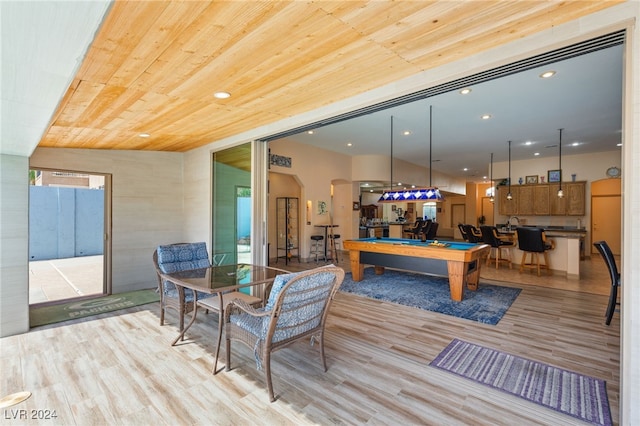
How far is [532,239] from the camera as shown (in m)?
6.54

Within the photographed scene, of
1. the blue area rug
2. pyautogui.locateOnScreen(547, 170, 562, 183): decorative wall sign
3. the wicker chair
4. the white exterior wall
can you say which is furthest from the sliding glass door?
pyautogui.locateOnScreen(547, 170, 562, 183): decorative wall sign

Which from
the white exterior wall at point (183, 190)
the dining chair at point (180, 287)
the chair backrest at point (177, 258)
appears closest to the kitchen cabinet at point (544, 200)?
the white exterior wall at point (183, 190)

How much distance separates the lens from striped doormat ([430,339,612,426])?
2.17 m

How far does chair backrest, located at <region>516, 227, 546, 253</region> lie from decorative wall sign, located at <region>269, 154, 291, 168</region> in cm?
564

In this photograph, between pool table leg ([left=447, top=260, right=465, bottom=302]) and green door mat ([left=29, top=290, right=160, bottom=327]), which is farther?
pool table leg ([left=447, top=260, right=465, bottom=302])

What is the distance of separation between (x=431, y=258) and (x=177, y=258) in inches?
151

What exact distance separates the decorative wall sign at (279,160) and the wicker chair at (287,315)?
524cm

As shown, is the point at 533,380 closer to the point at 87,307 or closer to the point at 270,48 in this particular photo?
the point at 270,48

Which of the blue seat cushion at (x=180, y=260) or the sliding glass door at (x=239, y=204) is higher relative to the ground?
the sliding glass door at (x=239, y=204)

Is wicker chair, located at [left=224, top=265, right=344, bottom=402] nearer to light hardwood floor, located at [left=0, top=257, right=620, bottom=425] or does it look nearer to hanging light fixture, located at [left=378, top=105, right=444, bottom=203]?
light hardwood floor, located at [left=0, top=257, right=620, bottom=425]

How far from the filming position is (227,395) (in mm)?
2316

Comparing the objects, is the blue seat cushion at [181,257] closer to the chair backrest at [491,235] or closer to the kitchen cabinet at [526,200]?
the chair backrest at [491,235]

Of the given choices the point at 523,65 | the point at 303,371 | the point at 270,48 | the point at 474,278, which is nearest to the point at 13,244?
the point at 303,371

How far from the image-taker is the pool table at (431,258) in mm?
4633
